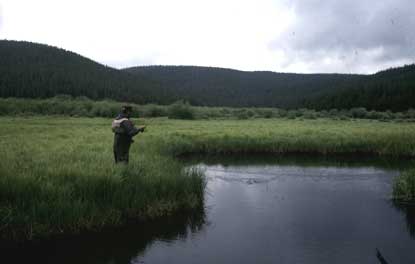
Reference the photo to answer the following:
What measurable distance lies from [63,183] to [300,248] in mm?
6351

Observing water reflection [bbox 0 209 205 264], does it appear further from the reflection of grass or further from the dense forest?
the dense forest

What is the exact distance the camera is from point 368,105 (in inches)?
3831

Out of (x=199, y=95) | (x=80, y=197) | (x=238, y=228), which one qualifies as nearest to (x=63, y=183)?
(x=80, y=197)

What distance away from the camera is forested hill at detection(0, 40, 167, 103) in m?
104

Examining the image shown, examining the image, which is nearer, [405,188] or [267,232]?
[267,232]

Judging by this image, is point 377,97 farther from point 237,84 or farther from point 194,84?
point 194,84

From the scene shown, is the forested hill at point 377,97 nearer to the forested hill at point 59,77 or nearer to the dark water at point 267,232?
the forested hill at point 59,77

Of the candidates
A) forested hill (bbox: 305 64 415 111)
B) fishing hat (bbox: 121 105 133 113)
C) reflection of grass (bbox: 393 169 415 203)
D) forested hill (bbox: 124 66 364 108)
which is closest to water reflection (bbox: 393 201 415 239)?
reflection of grass (bbox: 393 169 415 203)

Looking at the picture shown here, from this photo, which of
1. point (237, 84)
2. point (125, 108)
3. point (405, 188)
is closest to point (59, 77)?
point (237, 84)

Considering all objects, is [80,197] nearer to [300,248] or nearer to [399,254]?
[300,248]

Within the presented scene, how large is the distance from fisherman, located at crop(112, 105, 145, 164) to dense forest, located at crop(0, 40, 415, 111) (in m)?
96.0

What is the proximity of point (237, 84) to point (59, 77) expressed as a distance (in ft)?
303

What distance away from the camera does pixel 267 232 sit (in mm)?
9750

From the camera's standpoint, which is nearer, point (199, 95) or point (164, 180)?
point (164, 180)
